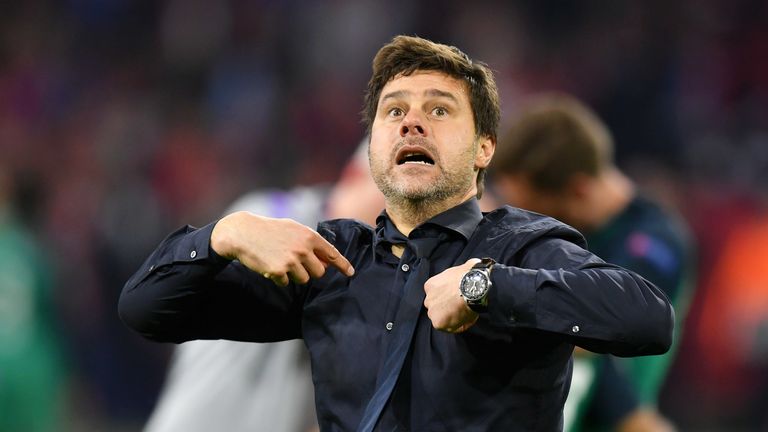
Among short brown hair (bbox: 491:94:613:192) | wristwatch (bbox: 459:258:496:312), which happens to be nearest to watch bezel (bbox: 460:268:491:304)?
wristwatch (bbox: 459:258:496:312)

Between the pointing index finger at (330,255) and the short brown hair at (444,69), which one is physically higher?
the short brown hair at (444,69)

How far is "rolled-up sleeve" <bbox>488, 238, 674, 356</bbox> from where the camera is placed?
8.43 feet

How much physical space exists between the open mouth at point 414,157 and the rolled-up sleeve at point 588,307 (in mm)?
410

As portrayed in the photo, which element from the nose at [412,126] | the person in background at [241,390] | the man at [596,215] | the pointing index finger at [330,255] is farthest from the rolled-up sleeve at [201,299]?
the man at [596,215]

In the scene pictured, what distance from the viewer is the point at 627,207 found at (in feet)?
18.5

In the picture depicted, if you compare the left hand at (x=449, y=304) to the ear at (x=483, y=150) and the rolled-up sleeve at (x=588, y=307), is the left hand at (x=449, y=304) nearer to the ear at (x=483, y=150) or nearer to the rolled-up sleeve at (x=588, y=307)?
the rolled-up sleeve at (x=588, y=307)

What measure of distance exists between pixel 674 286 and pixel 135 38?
631 cm

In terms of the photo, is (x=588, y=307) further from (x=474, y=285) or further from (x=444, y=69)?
(x=444, y=69)

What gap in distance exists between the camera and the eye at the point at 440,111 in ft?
9.90

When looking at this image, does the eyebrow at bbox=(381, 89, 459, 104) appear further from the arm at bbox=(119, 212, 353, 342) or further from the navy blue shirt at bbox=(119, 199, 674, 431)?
the arm at bbox=(119, 212, 353, 342)

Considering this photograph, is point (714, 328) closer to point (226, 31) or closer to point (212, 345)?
point (226, 31)

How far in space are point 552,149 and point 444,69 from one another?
2691 millimetres

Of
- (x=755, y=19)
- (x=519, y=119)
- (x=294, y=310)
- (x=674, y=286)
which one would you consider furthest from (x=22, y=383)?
(x=755, y=19)

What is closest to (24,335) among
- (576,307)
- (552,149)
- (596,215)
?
(552,149)
